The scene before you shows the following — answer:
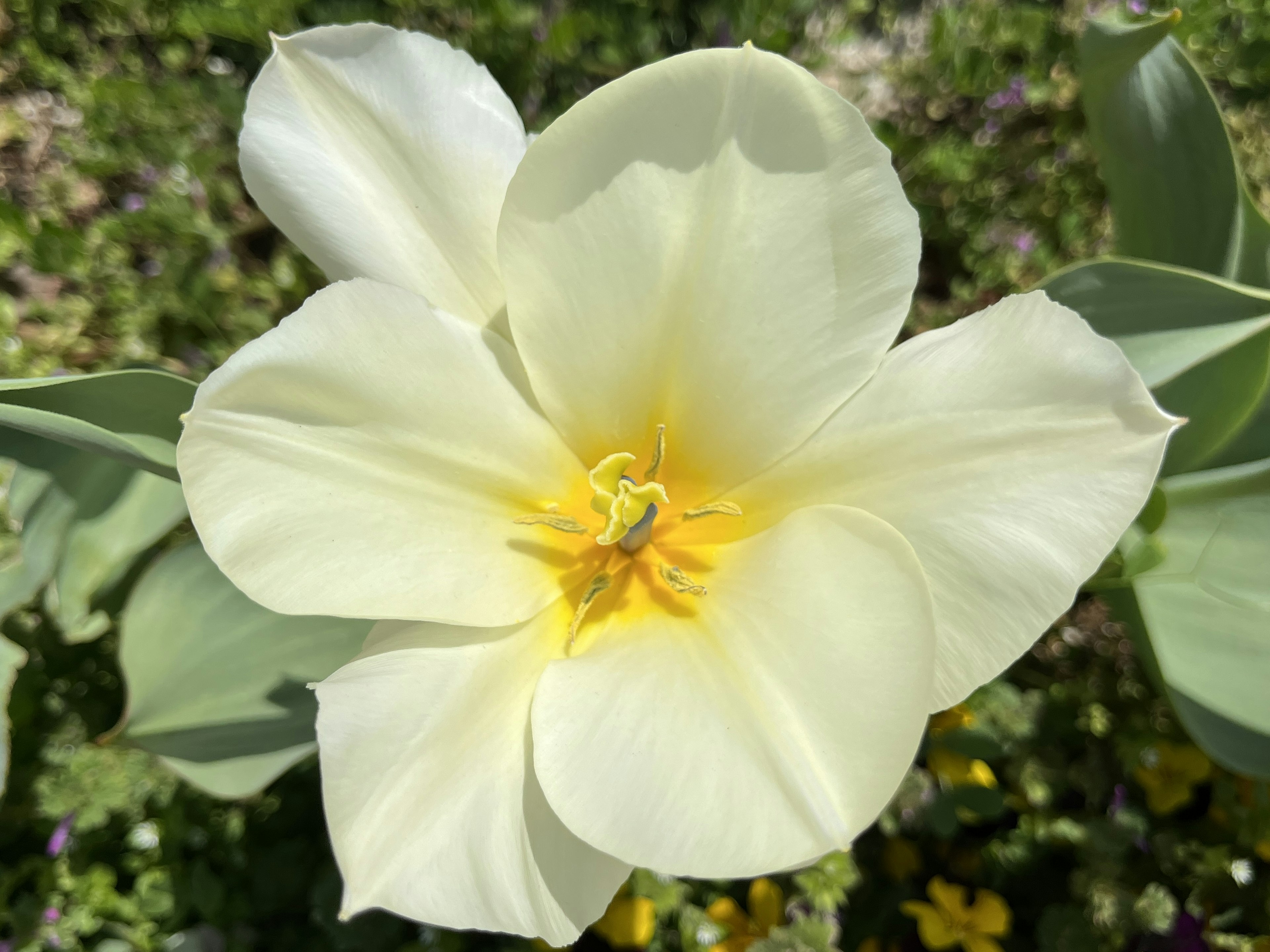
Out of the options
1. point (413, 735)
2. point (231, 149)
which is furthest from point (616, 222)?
point (231, 149)

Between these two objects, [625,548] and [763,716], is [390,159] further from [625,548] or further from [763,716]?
[763,716]

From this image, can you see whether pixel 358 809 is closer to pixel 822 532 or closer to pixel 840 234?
pixel 822 532

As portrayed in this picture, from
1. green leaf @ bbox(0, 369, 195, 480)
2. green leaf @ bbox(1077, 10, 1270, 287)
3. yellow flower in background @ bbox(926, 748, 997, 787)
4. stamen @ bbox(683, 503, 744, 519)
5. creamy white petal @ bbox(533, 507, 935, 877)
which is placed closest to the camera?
creamy white petal @ bbox(533, 507, 935, 877)

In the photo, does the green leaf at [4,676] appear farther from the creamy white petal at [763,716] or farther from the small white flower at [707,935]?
the small white flower at [707,935]

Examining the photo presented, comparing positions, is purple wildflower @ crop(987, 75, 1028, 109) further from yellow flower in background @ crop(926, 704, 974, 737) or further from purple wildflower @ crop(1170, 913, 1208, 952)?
purple wildflower @ crop(1170, 913, 1208, 952)

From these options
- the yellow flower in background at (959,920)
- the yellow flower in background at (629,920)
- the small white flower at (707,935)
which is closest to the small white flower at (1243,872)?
the yellow flower in background at (959,920)

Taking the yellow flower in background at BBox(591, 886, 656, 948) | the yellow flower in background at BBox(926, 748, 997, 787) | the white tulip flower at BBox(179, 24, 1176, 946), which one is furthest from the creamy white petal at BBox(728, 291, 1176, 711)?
the yellow flower in background at BBox(591, 886, 656, 948)
